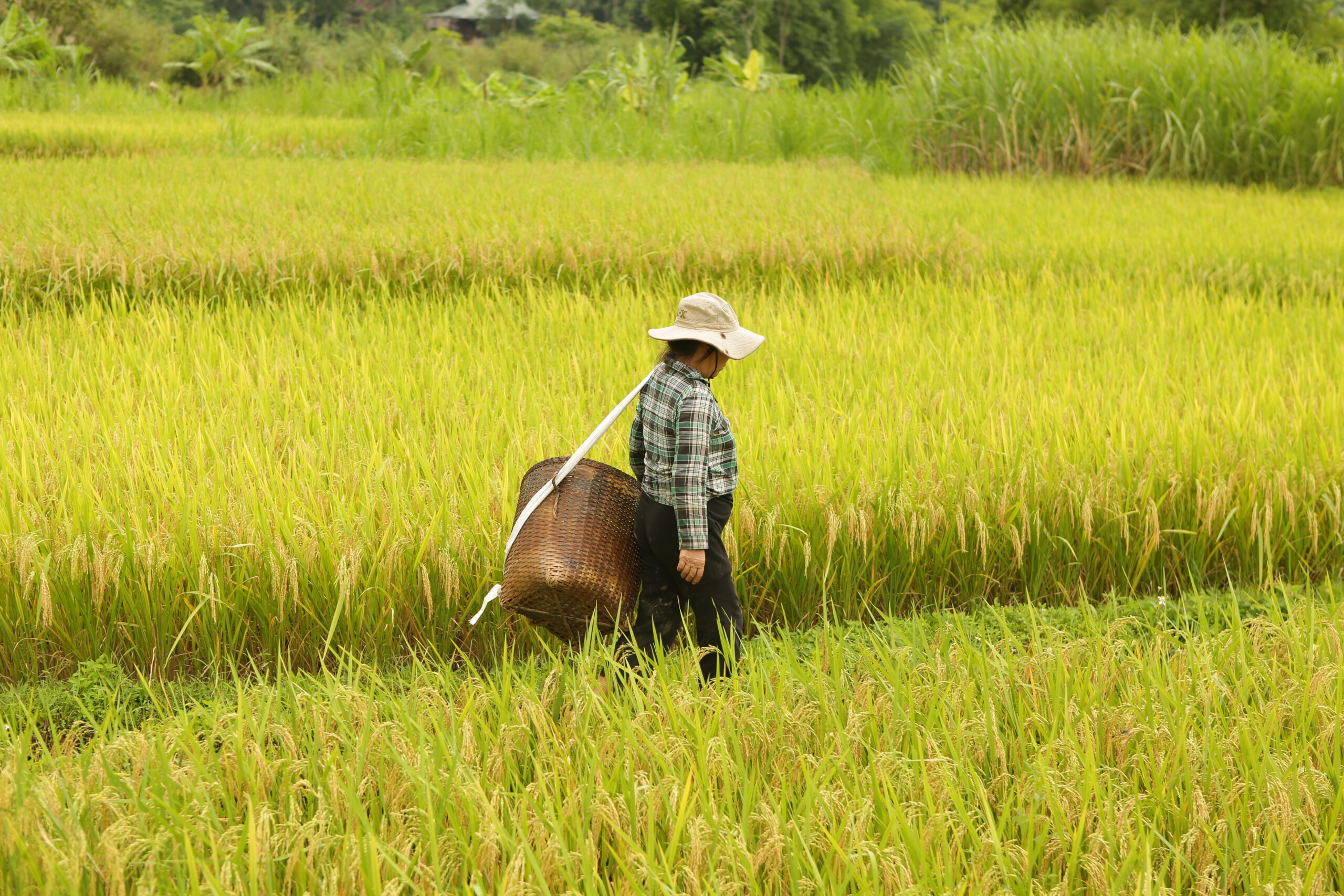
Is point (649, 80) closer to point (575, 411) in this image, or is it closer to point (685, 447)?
point (575, 411)

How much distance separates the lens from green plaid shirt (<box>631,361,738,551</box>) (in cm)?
201

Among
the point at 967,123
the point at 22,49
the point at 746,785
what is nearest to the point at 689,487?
the point at 746,785

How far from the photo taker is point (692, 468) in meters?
2.01

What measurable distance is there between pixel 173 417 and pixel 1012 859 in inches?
103

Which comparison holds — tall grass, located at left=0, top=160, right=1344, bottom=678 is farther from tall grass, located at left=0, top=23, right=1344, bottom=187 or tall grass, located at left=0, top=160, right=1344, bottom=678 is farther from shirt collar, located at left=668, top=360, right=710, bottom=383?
tall grass, located at left=0, top=23, right=1344, bottom=187

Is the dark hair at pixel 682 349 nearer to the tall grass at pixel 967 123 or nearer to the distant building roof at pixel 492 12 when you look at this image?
the tall grass at pixel 967 123

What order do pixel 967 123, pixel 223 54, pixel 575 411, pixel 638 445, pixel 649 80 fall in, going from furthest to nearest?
pixel 223 54 < pixel 649 80 < pixel 967 123 < pixel 575 411 < pixel 638 445

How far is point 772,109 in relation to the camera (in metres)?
11.3

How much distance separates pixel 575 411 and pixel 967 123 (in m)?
7.80

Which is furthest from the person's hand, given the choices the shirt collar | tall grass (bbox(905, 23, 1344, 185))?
tall grass (bbox(905, 23, 1344, 185))

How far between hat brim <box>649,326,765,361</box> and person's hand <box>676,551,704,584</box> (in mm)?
400

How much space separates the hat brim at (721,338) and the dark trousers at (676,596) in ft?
1.05

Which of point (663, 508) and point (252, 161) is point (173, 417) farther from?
point (252, 161)

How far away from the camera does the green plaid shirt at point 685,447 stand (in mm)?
2014
